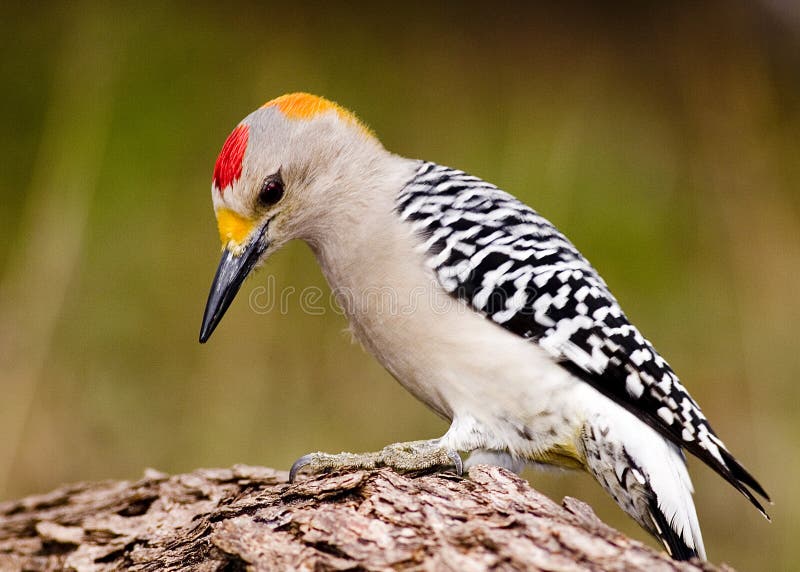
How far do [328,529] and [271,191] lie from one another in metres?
1.52

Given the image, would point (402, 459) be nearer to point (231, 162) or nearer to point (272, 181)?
point (272, 181)

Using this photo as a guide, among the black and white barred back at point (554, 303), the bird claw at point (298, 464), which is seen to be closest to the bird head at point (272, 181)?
the black and white barred back at point (554, 303)

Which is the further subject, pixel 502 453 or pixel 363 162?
pixel 363 162

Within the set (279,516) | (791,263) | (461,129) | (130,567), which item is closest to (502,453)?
(279,516)

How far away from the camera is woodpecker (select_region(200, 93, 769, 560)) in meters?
2.96

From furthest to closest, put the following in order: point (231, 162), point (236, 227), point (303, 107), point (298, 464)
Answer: point (303, 107)
point (236, 227)
point (231, 162)
point (298, 464)

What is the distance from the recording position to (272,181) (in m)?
3.27

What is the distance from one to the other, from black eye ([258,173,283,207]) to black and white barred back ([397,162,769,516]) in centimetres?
49

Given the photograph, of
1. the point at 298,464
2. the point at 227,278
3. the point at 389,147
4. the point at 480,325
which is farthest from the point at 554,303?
the point at 389,147

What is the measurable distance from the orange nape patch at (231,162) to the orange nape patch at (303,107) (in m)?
0.25

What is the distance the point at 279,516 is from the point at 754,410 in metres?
3.89

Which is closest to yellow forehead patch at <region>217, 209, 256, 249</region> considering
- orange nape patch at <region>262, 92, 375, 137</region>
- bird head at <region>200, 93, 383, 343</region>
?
bird head at <region>200, 93, 383, 343</region>

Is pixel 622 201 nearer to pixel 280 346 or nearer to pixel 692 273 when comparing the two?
pixel 692 273

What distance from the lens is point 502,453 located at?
3.09 meters
